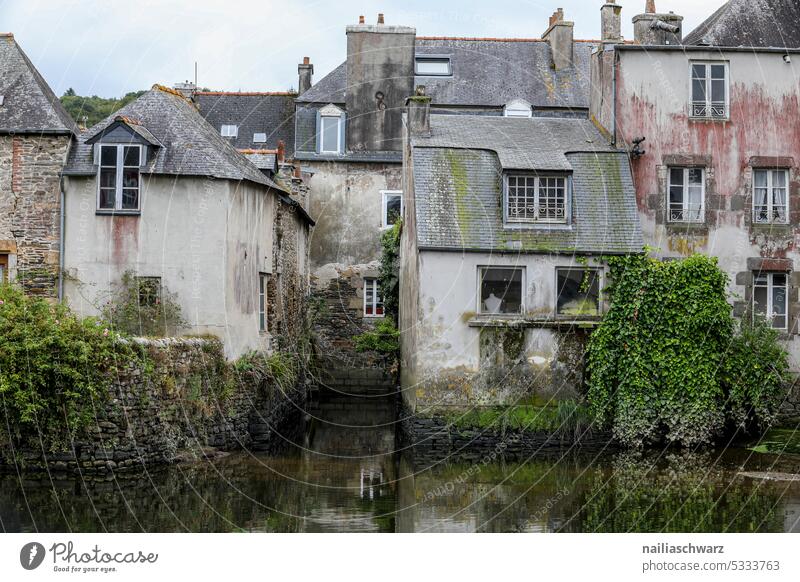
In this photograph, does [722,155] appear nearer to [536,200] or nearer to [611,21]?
[536,200]

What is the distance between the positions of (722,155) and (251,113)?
73.9 feet

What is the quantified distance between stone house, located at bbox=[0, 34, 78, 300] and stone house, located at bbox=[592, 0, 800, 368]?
13758 mm

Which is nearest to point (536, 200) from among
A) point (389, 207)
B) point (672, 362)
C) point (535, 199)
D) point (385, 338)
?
point (535, 199)

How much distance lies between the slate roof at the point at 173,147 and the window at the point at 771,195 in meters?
12.2

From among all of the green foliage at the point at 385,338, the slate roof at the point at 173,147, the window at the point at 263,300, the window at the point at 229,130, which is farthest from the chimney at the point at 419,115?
the window at the point at 229,130

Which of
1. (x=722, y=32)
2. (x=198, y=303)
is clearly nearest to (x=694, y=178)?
(x=722, y=32)

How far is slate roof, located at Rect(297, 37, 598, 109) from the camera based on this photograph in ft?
129

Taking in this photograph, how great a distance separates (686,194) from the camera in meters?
25.8

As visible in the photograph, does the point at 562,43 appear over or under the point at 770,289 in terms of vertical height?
over

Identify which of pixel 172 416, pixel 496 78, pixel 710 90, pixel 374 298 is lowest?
pixel 172 416

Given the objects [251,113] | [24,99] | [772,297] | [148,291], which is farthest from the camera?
[251,113]

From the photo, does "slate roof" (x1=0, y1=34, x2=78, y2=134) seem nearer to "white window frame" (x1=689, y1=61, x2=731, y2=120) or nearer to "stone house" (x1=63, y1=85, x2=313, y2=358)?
"stone house" (x1=63, y1=85, x2=313, y2=358)

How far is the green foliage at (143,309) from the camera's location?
23359mm

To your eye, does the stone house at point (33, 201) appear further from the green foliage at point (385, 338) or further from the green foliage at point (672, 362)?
the green foliage at point (672, 362)
